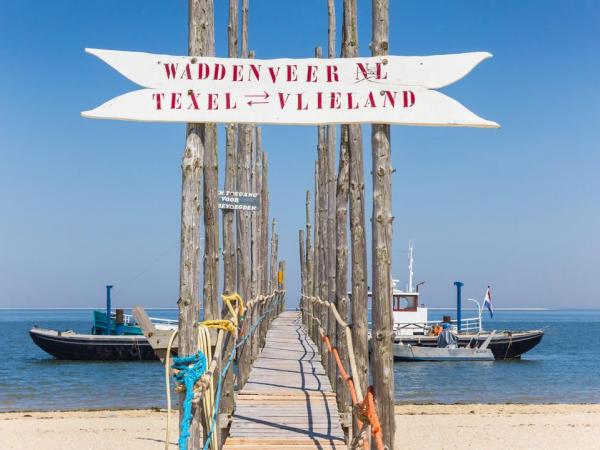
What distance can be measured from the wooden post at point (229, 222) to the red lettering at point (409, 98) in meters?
4.74

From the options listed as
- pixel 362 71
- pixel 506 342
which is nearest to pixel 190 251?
pixel 362 71

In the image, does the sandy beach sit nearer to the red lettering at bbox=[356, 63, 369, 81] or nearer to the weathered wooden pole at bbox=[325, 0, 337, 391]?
the weathered wooden pole at bbox=[325, 0, 337, 391]

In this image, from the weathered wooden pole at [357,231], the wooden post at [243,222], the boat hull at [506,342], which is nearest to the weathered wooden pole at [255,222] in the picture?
the wooden post at [243,222]

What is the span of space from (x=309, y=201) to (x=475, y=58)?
25.7m

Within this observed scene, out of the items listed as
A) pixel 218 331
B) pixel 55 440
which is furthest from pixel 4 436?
pixel 218 331

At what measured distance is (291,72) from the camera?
5.48 m

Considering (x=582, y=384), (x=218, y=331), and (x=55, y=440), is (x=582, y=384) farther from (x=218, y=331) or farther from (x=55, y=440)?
(x=218, y=331)

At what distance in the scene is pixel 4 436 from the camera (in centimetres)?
1606

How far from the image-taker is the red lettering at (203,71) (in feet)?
17.9

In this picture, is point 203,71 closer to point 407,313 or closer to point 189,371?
point 189,371

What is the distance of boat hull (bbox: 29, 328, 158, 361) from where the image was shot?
3453cm

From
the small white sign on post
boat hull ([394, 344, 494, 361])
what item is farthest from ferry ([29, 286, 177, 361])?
the small white sign on post

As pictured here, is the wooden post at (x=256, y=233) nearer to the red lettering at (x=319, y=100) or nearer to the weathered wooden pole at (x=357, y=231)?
the weathered wooden pole at (x=357, y=231)

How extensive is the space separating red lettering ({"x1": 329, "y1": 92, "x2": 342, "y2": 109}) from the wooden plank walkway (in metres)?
3.81
